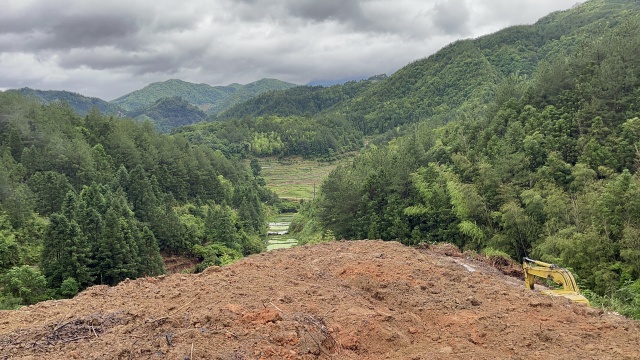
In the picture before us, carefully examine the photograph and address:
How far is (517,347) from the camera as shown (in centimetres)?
787

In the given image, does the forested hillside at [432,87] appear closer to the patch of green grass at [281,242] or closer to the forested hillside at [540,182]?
the patch of green grass at [281,242]

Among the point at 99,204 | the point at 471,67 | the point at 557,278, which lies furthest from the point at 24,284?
the point at 471,67

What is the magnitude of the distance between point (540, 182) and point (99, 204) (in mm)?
36167

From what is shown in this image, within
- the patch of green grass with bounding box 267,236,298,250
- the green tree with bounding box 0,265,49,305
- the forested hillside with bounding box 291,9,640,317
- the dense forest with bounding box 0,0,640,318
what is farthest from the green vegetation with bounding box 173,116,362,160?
the green tree with bounding box 0,265,49,305

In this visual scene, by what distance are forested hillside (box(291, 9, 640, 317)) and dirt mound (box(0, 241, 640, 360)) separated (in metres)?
9.43

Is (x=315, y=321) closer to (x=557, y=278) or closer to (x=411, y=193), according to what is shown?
(x=557, y=278)

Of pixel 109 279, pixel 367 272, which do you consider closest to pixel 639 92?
pixel 367 272

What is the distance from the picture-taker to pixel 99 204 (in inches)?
1531

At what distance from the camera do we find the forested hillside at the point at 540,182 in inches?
800

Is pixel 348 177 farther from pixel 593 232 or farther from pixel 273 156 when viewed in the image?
pixel 273 156

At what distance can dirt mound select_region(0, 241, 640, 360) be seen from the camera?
24.1 ft

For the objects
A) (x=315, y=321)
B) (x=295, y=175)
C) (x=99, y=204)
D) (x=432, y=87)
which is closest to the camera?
(x=315, y=321)

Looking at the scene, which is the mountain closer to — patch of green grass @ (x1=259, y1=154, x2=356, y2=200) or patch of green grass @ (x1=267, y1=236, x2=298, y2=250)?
patch of green grass @ (x1=259, y1=154, x2=356, y2=200)

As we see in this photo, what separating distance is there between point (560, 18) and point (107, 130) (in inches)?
5695
